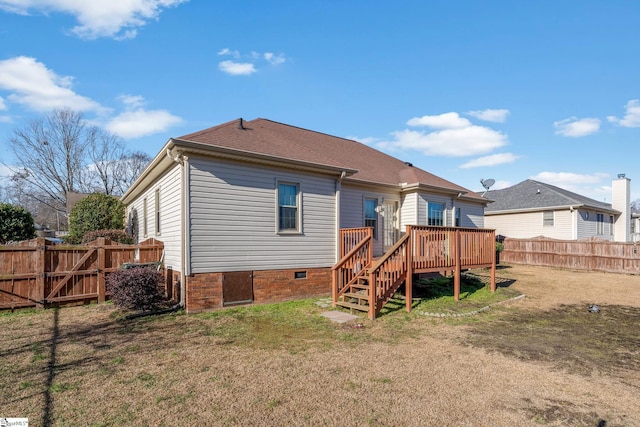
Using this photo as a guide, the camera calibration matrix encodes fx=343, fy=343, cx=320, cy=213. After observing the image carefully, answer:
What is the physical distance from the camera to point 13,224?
1565 cm

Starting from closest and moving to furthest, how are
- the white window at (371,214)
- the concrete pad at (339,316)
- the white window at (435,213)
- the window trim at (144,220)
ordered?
the concrete pad at (339,316), the white window at (371,214), the window trim at (144,220), the white window at (435,213)

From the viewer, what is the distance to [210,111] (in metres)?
15.5

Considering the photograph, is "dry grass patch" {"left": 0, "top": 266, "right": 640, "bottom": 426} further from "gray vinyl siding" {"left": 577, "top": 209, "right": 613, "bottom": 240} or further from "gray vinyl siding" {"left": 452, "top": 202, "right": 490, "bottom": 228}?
"gray vinyl siding" {"left": 577, "top": 209, "right": 613, "bottom": 240}

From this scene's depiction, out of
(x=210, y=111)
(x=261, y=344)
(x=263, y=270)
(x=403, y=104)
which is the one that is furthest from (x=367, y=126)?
(x=261, y=344)

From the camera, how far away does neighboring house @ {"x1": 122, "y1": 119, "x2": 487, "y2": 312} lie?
791cm

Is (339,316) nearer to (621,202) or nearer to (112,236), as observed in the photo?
(112,236)

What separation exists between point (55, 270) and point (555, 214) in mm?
23942

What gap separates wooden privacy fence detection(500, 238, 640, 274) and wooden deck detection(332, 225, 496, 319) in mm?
10586

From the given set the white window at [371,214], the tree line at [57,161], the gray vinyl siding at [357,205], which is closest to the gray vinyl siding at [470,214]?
the gray vinyl siding at [357,205]

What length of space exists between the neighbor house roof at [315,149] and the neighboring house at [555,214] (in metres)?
7.89

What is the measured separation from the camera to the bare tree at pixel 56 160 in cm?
3241

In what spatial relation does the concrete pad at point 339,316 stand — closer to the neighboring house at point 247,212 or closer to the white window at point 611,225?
the neighboring house at point 247,212

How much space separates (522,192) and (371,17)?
18.3 m

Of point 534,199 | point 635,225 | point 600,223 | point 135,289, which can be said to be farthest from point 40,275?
point 635,225
